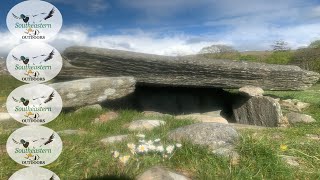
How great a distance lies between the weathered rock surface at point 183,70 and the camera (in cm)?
948

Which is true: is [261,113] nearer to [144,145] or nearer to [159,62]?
[159,62]

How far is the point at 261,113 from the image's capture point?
9.43 m

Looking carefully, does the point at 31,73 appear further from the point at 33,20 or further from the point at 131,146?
A: the point at 131,146

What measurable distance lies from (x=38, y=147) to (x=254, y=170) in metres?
2.47

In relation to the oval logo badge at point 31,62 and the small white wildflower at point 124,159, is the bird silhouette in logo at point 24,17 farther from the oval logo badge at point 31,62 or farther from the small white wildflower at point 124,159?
the small white wildflower at point 124,159

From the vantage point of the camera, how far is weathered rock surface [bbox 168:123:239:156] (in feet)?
16.5

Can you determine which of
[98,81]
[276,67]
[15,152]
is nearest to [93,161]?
[15,152]

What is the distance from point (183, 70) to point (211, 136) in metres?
4.46

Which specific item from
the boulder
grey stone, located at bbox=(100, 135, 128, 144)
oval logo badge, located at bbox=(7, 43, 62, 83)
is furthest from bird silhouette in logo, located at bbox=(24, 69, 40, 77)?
the boulder

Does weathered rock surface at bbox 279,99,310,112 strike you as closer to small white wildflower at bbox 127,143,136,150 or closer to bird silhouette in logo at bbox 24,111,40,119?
small white wildflower at bbox 127,143,136,150

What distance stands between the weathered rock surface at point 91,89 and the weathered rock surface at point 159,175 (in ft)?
15.6

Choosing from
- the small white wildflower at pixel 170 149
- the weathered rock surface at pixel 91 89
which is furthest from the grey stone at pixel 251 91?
the small white wildflower at pixel 170 149

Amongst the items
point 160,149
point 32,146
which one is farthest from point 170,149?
point 32,146

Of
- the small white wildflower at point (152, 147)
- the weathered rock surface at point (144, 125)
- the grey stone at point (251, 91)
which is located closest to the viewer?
the small white wildflower at point (152, 147)
